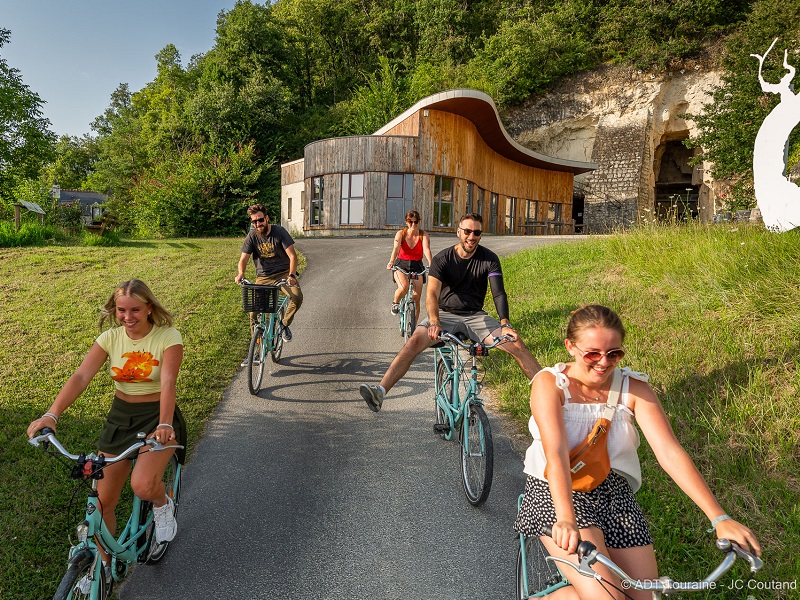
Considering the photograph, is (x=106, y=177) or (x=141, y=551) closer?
(x=141, y=551)

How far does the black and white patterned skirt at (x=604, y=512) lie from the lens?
2525 mm

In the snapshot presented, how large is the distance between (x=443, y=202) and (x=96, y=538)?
82.6 ft

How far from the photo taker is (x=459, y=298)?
231 inches

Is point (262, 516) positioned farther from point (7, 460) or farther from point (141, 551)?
point (7, 460)

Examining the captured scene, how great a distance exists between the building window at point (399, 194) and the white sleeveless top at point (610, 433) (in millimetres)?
24314

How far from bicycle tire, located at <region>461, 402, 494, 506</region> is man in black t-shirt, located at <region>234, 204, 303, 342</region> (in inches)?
151

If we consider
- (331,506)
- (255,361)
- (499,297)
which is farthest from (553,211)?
(331,506)

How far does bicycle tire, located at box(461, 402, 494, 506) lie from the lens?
4.23m

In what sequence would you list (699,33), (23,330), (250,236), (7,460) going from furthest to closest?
(699,33) → (23,330) → (250,236) → (7,460)

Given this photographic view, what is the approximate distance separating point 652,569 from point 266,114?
40236mm

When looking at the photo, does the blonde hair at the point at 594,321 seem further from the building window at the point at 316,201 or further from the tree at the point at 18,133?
the tree at the point at 18,133

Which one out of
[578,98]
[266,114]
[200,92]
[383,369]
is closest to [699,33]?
[578,98]

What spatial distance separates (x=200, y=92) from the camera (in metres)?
39.8

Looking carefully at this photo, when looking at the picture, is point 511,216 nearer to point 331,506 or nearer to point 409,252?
point 409,252
